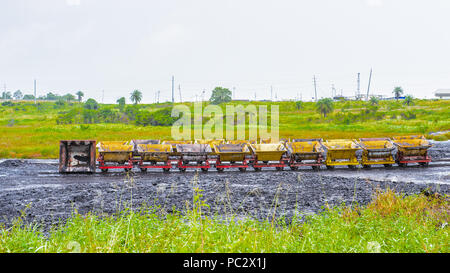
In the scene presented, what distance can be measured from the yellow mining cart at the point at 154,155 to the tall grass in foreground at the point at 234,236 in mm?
8402

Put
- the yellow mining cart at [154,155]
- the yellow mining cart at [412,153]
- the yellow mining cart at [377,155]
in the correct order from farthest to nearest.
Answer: the yellow mining cart at [412,153] → the yellow mining cart at [377,155] → the yellow mining cart at [154,155]

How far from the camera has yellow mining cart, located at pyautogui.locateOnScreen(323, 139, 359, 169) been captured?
59.1ft

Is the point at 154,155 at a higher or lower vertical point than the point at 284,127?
lower

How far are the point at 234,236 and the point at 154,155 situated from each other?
1211cm

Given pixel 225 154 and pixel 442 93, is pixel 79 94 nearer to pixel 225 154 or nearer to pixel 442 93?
pixel 442 93

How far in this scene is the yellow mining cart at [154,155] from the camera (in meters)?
17.0

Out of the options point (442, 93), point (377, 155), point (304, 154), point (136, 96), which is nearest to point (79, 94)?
point (136, 96)

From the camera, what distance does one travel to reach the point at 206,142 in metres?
18.6

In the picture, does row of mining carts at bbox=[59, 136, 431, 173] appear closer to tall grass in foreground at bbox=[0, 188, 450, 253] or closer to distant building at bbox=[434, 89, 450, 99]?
tall grass in foreground at bbox=[0, 188, 450, 253]

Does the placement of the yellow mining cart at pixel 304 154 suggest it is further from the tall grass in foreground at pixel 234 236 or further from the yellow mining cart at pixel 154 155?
the tall grass in foreground at pixel 234 236

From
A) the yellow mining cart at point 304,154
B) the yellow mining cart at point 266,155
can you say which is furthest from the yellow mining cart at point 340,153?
the yellow mining cart at point 266,155

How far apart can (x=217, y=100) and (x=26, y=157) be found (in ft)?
279

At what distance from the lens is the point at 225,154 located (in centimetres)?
1723

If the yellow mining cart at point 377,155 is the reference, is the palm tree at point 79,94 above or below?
above
